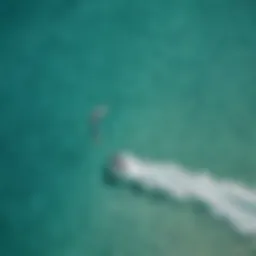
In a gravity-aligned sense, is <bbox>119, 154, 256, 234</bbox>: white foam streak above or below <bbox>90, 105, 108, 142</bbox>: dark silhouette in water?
below

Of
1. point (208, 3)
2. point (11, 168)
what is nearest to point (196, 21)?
point (208, 3)

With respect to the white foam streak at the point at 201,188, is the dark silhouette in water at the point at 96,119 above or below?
above

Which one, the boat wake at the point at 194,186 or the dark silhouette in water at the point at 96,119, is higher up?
the dark silhouette in water at the point at 96,119

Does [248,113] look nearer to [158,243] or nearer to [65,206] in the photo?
[158,243]

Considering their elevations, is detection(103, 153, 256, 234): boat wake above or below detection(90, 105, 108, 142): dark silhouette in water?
below
